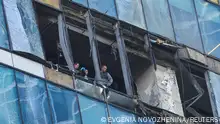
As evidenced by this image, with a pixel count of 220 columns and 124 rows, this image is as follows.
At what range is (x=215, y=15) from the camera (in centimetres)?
4119

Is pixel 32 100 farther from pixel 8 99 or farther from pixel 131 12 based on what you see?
pixel 131 12

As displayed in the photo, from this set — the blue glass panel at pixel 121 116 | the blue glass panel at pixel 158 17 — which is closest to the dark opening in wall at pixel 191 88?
the blue glass panel at pixel 158 17

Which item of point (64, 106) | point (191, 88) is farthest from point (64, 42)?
point (191, 88)

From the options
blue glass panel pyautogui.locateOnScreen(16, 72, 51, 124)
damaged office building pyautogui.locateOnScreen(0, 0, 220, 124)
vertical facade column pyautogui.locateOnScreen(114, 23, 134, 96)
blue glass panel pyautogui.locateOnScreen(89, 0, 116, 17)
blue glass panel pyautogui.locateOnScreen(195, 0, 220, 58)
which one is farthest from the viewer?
blue glass panel pyautogui.locateOnScreen(195, 0, 220, 58)

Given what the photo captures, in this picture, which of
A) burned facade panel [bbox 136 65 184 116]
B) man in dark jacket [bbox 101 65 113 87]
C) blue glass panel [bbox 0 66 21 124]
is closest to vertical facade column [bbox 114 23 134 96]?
man in dark jacket [bbox 101 65 113 87]

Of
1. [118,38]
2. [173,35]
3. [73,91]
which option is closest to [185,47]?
[173,35]

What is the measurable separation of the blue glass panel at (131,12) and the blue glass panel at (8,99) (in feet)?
23.8

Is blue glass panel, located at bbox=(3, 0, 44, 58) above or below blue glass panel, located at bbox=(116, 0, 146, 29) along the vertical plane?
below

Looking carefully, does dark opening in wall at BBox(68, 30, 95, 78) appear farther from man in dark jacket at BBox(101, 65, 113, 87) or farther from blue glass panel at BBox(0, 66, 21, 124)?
blue glass panel at BBox(0, 66, 21, 124)

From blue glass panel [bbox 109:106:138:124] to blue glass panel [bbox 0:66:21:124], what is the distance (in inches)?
177

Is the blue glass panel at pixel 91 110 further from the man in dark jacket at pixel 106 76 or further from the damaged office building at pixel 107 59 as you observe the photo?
the man in dark jacket at pixel 106 76

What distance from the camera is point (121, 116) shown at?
3519cm

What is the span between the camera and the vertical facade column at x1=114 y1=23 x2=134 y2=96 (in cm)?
3656

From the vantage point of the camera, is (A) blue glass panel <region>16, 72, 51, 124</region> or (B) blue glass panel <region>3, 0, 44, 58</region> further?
(B) blue glass panel <region>3, 0, 44, 58</region>
